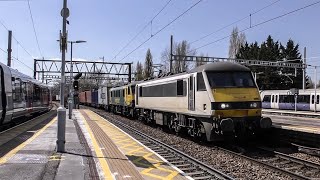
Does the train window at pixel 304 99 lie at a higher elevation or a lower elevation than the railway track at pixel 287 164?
higher

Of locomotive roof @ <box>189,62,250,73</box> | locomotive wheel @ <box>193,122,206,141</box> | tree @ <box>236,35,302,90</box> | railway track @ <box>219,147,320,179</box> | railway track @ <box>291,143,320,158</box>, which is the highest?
tree @ <box>236,35,302,90</box>

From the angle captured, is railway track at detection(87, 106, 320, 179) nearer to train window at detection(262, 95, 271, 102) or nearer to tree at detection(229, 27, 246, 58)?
train window at detection(262, 95, 271, 102)

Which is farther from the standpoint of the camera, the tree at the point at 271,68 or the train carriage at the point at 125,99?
the tree at the point at 271,68

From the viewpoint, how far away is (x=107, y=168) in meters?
10.1

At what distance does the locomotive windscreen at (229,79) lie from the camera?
50.1 feet

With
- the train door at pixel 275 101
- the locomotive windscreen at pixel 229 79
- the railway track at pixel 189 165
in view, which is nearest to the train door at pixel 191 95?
the locomotive windscreen at pixel 229 79

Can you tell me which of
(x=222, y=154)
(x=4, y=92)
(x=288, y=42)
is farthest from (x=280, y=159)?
(x=288, y=42)

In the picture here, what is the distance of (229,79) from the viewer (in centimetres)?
1550

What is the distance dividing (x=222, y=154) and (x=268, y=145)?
11.2 feet

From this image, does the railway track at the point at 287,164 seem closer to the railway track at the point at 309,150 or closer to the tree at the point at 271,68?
the railway track at the point at 309,150

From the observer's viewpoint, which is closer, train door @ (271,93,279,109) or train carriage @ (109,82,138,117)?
train carriage @ (109,82,138,117)

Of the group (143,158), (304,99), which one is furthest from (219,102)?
(304,99)

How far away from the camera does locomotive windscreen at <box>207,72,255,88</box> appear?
15258 millimetres

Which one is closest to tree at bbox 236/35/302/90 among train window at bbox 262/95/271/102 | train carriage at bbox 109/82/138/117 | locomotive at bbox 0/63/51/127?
train window at bbox 262/95/271/102
